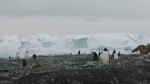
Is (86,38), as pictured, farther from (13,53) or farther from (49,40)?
(13,53)

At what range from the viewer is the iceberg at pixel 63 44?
2386 inches

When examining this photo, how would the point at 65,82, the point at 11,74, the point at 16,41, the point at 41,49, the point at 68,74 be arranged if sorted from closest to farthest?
the point at 65,82, the point at 68,74, the point at 11,74, the point at 41,49, the point at 16,41

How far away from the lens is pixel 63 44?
65.4 metres

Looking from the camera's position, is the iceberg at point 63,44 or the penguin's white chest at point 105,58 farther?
the iceberg at point 63,44

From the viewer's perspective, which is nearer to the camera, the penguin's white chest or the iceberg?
the penguin's white chest

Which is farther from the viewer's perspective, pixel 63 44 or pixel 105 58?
pixel 63 44

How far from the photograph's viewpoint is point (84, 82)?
10.7 meters

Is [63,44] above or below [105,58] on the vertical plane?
above

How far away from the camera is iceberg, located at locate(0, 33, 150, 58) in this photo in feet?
199

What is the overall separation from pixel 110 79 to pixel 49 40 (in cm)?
5221

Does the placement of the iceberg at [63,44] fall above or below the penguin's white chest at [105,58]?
above

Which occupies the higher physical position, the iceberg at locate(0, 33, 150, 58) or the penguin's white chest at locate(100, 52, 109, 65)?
the iceberg at locate(0, 33, 150, 58)

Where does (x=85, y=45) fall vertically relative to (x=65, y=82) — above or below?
above

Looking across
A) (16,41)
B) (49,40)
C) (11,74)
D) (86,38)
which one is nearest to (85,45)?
(86,38)
